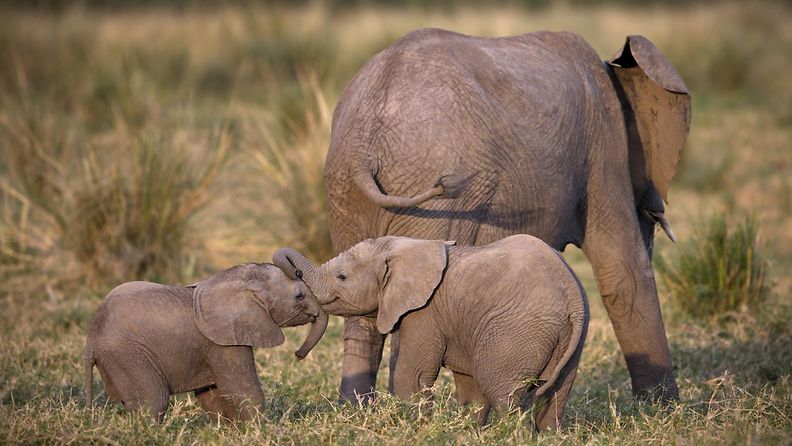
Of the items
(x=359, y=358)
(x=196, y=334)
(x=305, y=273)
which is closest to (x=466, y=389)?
(x=359, y=358)

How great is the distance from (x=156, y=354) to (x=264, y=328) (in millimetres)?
478

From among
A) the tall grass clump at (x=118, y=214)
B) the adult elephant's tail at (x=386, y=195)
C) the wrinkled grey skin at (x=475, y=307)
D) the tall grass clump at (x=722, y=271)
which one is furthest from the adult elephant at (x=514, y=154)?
the tall grass clump at (x=118, y=214)

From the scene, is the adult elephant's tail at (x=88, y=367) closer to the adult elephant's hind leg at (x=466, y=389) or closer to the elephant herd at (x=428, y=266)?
the elephant herd at (x=428, y=266)

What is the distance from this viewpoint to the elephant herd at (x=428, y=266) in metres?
4.98

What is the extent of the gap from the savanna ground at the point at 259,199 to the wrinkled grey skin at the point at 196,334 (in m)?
0.17

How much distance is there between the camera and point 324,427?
485 centimetres

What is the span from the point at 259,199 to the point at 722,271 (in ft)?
14.3

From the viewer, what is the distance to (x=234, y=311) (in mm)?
5066

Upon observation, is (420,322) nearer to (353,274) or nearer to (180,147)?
(353,274)

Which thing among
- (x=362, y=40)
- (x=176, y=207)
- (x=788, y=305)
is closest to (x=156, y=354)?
(x=176, y=207)

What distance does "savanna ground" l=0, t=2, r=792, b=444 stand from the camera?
16.8 feet

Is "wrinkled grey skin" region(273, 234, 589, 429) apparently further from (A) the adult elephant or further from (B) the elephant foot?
(B) the elephant foot

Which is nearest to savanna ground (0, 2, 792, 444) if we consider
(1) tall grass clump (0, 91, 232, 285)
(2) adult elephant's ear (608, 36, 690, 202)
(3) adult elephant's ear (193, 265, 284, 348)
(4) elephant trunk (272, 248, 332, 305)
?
(1) tall grass clump (0, 91, 232, 285)

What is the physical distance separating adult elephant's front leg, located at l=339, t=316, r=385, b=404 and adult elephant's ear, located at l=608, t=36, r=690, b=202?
205 cm
